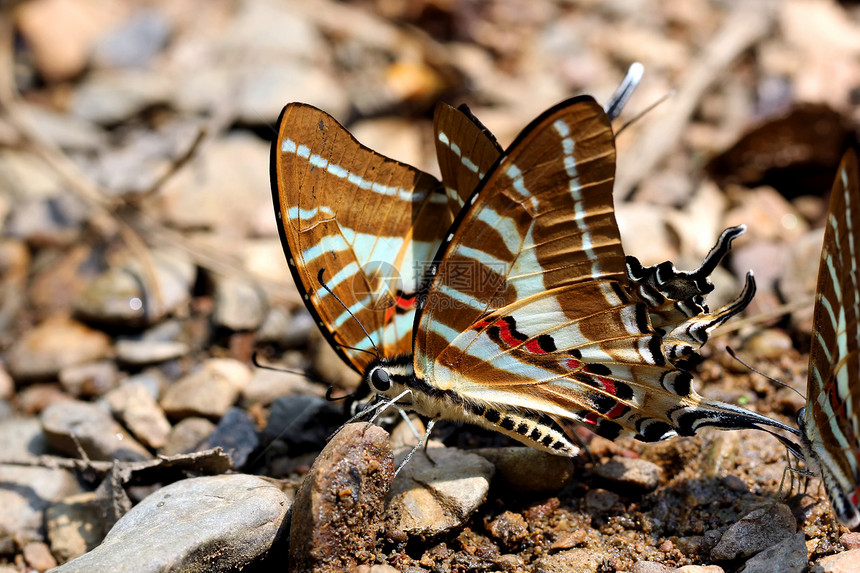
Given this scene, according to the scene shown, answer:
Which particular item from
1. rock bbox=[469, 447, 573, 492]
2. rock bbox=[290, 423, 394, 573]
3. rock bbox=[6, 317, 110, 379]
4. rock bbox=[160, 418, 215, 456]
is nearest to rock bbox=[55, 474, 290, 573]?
rock bbox=[290, 423, 394, 573]

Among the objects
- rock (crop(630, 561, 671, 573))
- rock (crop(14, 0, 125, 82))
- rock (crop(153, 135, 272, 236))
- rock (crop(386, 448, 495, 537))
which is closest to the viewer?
rock (crop(630, 561, 671, 573))

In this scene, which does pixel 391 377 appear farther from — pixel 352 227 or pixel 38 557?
pixel 38 557

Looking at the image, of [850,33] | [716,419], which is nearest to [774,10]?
[850,33]

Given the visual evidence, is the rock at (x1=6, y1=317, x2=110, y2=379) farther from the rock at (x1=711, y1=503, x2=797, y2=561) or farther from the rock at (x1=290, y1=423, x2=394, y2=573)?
the rock at (x1=711, y1=503, x2=797, y2=561)

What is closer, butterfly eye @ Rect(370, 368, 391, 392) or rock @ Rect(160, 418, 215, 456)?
butterfly eye @ Rect(370, 368, 391, 392)

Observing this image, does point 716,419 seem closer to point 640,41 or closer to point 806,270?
point 806,270

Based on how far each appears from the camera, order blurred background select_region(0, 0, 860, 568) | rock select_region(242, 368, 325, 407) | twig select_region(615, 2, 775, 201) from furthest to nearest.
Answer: twig select_region(615, 2, 775, 201) → blurred background select_region(0, 0, 860, 568) → rock select_region(242, 368, 325, 407)
